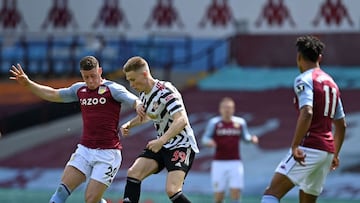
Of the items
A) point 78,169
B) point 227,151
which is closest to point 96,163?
point 78,169

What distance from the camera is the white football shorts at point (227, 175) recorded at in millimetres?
16075

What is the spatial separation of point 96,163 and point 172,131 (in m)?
1.22

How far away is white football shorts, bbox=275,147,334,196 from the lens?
30.9 feet

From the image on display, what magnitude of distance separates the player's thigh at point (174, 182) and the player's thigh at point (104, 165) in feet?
2.65

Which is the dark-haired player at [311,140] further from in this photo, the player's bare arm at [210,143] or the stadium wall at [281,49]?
the stadium wall at [281,49]

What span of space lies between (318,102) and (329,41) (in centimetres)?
1692

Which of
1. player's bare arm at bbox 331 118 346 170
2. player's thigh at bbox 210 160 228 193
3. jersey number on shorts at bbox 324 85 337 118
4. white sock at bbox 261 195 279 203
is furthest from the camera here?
player's thigh at bbox 210 160 228 193

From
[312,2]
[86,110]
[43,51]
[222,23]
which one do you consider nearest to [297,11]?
[312,2]

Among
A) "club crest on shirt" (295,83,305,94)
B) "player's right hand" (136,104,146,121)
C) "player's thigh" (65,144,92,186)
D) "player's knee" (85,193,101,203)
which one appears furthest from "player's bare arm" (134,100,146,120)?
"club crest on shirt" (295,83,305,94)

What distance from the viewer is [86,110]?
35.6 feet

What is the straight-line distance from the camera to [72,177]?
35.2ft

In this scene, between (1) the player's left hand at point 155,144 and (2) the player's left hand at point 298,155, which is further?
(1) the player's left hand at point 155,144

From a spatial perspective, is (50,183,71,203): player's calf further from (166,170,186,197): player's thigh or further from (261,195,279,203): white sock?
(261,195,279,203): white sock

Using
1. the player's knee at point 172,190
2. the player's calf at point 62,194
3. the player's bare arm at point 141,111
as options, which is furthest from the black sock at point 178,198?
the player's calf at point 62,194
